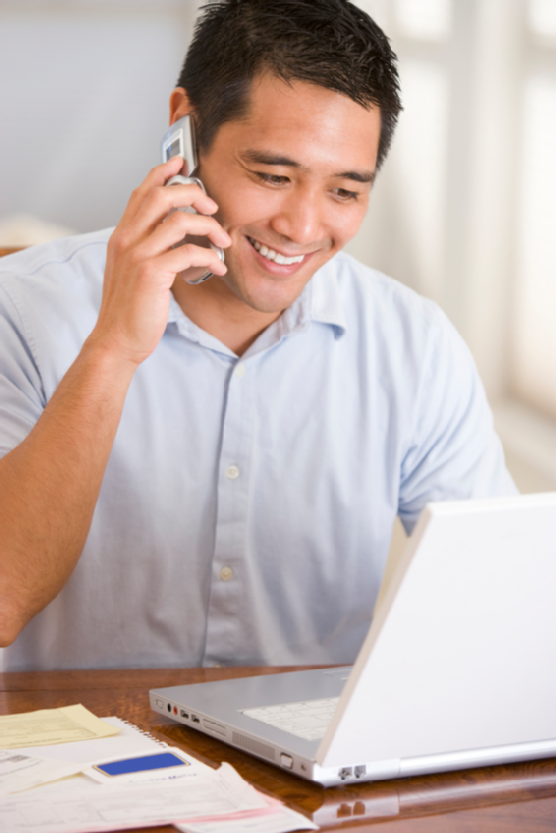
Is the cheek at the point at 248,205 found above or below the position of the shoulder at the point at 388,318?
above

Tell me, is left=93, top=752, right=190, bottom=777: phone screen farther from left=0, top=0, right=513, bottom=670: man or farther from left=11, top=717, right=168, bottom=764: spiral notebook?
left=0, top=0, right=513, bottom=670: man

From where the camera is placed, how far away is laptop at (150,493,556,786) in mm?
558

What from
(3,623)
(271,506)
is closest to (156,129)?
(271,506)

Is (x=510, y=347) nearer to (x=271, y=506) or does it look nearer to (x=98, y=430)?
(x=271, y=506)

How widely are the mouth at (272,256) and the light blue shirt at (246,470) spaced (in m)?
0.12

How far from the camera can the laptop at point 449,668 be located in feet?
1.83

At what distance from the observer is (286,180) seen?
4.05ft

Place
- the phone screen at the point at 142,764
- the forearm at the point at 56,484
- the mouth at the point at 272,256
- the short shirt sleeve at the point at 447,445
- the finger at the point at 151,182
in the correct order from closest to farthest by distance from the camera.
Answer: the phone screen at the point at 142,764 → the forearm at the point at 56,484 → the finger at the point at 151,182 → the mouth at the point at 272,256 → the short shirt sleeve at the point at 447,445

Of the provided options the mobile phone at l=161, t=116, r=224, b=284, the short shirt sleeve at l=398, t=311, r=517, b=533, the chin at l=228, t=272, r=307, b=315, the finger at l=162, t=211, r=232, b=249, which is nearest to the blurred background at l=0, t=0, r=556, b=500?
the short shirt sleeve at l=398, t=311, r=517, b=533

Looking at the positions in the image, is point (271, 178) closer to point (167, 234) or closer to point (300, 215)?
point (300, 215)

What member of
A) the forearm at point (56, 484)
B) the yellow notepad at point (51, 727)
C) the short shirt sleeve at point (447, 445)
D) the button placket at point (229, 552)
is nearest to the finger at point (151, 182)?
the forearm at point (56, 484)

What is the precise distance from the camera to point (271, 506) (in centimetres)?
137

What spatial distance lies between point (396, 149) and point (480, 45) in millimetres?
330

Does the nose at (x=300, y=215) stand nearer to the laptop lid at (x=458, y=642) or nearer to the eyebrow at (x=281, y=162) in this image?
the eyebrow at (x=281, y=162)
